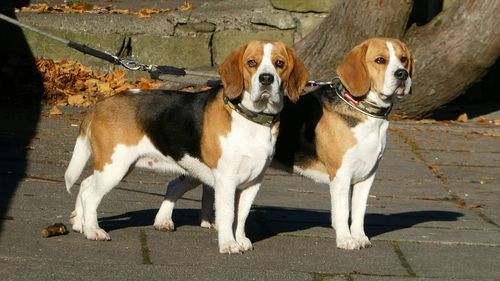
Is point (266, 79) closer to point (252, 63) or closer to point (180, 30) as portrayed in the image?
point (252, 63)

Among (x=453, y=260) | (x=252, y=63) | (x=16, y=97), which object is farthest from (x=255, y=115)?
(x=16, y=97)

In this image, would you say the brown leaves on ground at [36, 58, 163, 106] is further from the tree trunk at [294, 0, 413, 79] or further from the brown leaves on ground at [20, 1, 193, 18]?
the tree trunk at [294, 0, 413, 79]

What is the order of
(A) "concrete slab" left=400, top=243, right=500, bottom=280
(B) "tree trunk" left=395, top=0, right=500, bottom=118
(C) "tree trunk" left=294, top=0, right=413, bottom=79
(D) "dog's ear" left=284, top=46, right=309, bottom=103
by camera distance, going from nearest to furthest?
1. (A) "concrete slab" left=400, top=243, right=500, bottom=280
2. (D) "dog's ear" left=284, top=46, right=309, bottom=103
3. (B) "tree trunk" left=395, top=0, right=500, bottom=118
4. (C) "tree trunk" left=294, top=0, right=413, bottom=79

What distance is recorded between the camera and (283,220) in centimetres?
850

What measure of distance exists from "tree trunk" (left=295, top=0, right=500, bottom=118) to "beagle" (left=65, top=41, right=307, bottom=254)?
5.85 m

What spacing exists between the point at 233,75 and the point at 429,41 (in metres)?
6.57

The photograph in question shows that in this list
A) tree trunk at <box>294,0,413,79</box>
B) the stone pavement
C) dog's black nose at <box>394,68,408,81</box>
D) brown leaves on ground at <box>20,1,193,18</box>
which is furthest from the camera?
brown leaves on ground at <box>20,1,193,18</box>

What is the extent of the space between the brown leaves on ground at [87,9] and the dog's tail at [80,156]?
7.31 metres

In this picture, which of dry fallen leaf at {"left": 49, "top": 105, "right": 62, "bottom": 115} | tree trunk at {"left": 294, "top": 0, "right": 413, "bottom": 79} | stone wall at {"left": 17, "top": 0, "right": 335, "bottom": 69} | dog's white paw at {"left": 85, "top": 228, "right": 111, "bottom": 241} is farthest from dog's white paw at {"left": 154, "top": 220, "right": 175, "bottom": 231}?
stone wall at {"left": 17, "top": 0, "right": 335, "bottom": 69}

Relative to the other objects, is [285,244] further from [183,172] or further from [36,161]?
[36,161]

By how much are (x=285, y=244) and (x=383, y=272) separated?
35.4 inches

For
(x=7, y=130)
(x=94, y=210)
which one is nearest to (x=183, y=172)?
(x=94, y=210)

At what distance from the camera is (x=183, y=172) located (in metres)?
7.50

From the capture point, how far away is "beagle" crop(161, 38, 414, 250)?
738 cm
